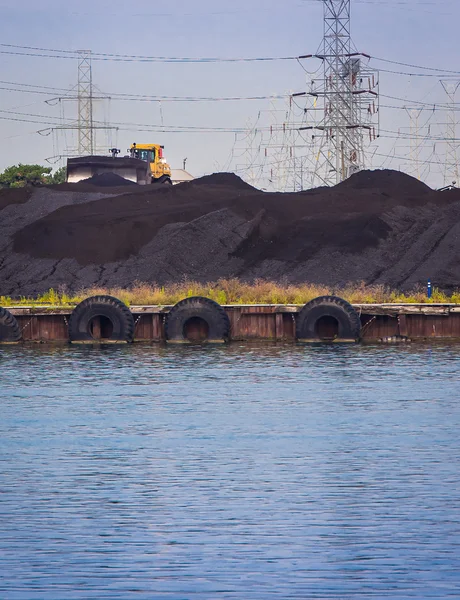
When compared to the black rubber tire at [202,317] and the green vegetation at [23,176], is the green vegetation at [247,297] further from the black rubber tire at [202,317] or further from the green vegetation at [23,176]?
the green vegetation at [23,176]

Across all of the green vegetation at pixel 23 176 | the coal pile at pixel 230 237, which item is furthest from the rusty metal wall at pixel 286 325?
the green vegetation at pixel 23 176

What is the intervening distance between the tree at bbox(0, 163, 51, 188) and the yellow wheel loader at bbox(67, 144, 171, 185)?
3048cm

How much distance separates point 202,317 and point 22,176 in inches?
3191

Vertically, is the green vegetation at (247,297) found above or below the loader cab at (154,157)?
below

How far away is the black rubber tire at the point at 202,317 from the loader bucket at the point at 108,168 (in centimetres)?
4373

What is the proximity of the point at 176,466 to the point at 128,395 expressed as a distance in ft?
33.0

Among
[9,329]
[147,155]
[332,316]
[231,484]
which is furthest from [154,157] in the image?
[231,484]

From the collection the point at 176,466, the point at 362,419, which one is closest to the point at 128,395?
the point at 362,419

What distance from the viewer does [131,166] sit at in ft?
282

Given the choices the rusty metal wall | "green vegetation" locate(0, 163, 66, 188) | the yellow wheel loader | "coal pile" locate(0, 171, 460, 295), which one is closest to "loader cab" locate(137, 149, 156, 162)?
the yellow wheel loader

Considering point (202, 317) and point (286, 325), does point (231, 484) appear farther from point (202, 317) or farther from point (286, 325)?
point (286, 325)

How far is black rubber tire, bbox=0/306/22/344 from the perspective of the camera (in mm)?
43719

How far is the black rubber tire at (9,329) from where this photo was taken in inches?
1721

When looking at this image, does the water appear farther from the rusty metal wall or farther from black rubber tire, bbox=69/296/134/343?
the rusty metal wall
